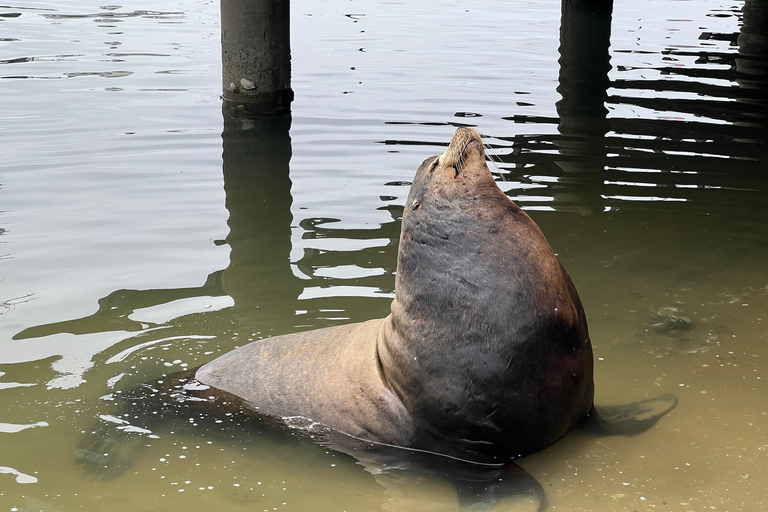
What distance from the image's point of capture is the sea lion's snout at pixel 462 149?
161 inches

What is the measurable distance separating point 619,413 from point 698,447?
0.45m

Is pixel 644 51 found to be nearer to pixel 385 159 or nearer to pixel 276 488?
pixel 385 159

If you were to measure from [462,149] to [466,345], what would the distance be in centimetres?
96

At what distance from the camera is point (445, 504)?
146 inches

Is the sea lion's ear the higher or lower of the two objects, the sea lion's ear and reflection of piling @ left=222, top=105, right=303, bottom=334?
the higher

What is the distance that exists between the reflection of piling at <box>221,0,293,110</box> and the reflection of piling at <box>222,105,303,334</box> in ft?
0.97

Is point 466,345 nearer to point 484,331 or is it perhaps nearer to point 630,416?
point 484,331

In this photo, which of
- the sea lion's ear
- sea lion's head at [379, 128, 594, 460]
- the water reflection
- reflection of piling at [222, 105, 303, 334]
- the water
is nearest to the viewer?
sea lion's head at [379, 128, 594, 460]

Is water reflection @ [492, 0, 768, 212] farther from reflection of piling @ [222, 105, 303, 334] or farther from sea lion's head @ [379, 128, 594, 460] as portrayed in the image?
sea lion's head @ [379, 128, 594, 460]

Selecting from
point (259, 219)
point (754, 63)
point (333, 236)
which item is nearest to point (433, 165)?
point (333, 236)

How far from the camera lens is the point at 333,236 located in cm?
716

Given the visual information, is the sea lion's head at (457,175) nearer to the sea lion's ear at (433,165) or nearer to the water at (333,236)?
the sea lion's ear at (433,165)

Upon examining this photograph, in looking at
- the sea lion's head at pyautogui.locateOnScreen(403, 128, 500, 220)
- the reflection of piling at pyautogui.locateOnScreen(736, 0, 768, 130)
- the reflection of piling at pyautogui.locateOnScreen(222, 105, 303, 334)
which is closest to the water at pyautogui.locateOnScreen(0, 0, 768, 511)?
the reflection of piling at pyautogui.locateOnScreen(222, 105, 303, 334)

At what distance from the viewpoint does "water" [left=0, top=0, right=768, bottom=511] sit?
397cm
